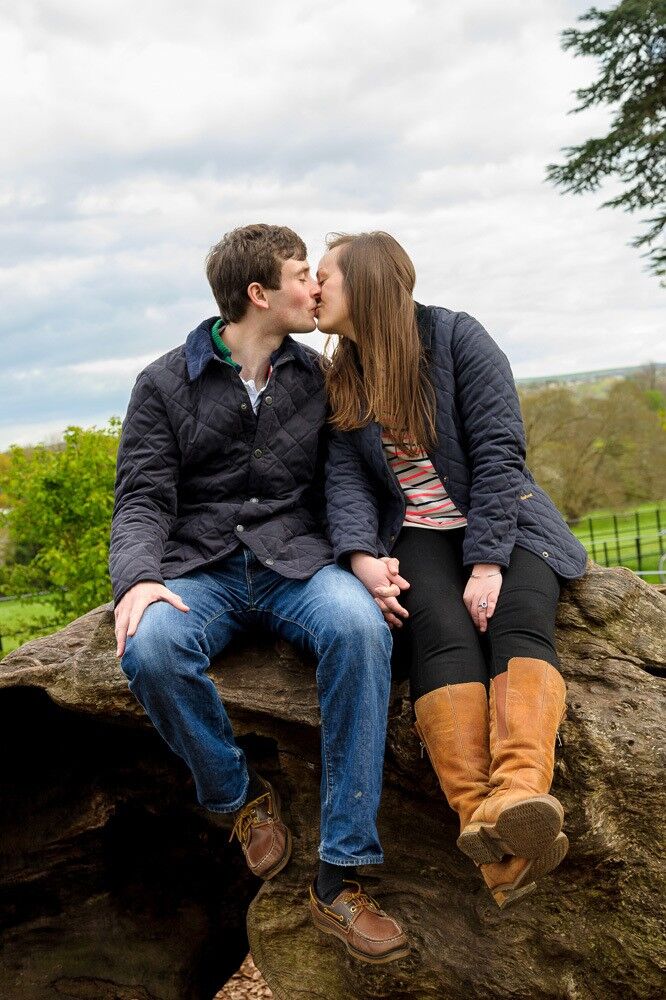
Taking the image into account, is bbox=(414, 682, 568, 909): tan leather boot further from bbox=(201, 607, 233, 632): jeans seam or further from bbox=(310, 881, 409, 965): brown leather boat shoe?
bbox=(201, 607, 233, 632): jeans seam

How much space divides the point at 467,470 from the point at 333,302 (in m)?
0.87

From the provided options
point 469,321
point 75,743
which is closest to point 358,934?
point 75,743

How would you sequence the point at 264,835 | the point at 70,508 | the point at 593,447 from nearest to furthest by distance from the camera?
the point at 264,835
the point at 70,508
the point at 593,447

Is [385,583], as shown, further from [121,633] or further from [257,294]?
[257,294]

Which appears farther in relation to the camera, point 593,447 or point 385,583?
point 593,447

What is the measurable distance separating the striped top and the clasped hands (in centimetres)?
29

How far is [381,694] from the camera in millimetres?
3281

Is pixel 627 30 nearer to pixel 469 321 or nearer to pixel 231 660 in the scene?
pixel 469 321

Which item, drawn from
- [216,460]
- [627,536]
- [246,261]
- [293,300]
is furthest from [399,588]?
[627,536]

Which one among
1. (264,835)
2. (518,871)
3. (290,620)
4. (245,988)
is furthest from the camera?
(245,988)

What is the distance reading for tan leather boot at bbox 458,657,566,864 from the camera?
110 inches

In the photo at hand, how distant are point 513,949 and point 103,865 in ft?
6.86

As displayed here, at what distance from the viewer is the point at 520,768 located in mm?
2967

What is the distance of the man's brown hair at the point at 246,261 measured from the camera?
3.96m
